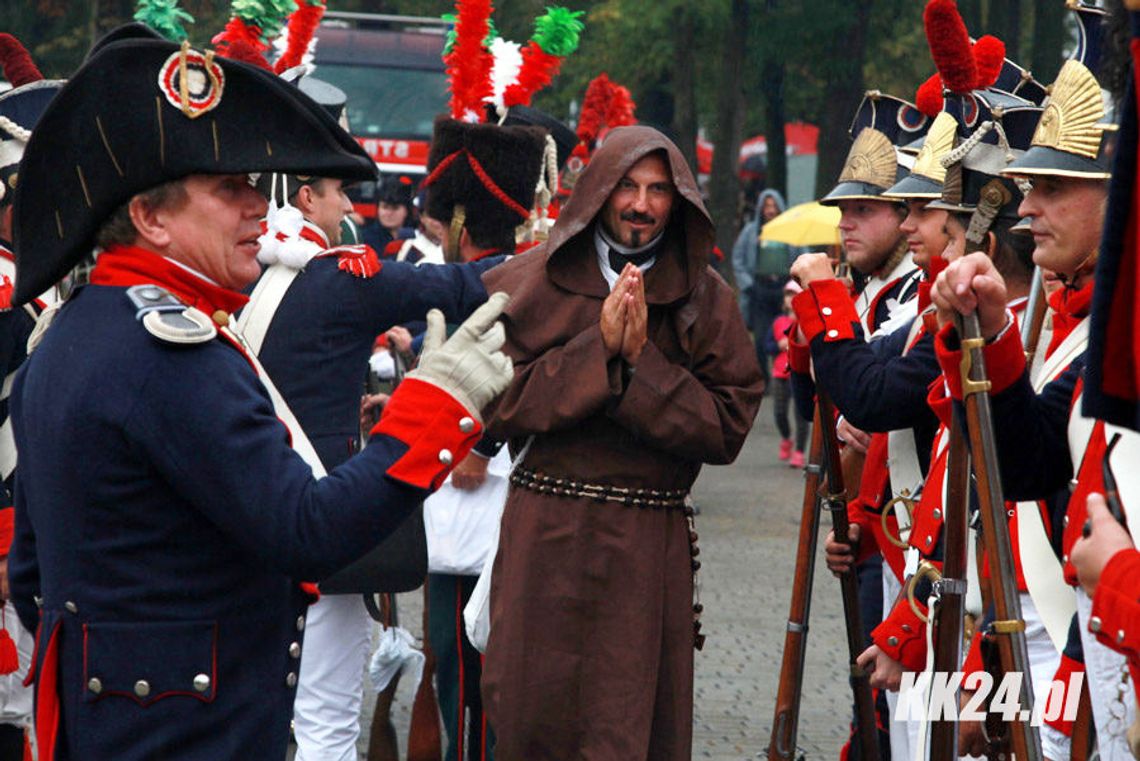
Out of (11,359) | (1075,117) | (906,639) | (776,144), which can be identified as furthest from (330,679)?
(776,144)

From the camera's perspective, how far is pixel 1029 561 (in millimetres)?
3883

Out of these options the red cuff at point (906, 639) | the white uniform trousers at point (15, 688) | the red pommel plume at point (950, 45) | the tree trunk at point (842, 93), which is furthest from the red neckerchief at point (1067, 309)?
the tree trunk at point (842, 93)

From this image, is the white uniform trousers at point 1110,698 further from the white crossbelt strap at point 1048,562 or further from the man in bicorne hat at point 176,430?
the man in bicorne hat at point 176,430

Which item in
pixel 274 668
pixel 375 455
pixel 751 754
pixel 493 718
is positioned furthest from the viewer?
pixel 751 754

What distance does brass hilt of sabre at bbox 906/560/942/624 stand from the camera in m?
4.34

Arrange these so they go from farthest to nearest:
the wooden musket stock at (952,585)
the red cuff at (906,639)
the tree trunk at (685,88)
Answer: the tree trunk at (685,88), the red cuff at (906,639), the wooden musket stock at (952,585)

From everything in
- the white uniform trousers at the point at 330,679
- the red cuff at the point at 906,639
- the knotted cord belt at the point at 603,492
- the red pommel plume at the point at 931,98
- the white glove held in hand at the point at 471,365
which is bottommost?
the white uniform trousers at the point at 330,679

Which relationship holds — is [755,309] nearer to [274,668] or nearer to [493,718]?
[493,718]

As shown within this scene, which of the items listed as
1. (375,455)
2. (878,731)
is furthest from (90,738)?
(878,731)

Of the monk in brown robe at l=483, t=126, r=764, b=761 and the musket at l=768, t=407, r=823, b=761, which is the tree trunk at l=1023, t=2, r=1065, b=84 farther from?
the monk in brown robe at l=483, t=126, r=764, b=761

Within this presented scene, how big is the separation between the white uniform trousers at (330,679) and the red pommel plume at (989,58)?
270 centimetres

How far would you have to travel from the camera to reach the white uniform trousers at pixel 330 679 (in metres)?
5.77

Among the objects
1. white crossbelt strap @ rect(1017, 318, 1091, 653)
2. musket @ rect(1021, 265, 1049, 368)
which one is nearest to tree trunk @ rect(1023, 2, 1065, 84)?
musket @ rect(1021, 265, 1049, 368)

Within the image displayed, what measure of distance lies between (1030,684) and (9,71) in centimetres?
428
